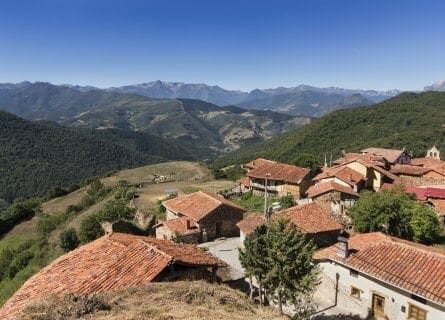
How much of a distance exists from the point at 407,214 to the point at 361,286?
10983 millimetres

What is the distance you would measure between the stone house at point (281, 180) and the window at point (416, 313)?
90.4ft

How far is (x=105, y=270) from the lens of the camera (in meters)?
15.9

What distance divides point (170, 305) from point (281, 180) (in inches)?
1491

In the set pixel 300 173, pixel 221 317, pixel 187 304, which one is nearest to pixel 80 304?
pixel 187 304

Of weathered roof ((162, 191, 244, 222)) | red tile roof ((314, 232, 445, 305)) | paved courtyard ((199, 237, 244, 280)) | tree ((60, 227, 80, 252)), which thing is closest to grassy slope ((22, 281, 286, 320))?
red tile roof ((314, 232, 445, 305))

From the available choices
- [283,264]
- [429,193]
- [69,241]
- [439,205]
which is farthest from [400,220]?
[69,241]

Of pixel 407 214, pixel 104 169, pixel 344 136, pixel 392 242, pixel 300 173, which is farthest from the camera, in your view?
pixel 104 169

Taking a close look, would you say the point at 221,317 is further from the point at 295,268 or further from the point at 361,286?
the point at 361,286

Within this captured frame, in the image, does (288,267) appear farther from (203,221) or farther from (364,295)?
(203,221)

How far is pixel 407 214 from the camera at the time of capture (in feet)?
100

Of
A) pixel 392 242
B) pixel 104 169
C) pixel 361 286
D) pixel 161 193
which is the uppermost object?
pixel 392 242

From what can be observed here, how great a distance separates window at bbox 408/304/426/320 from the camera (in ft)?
62.7

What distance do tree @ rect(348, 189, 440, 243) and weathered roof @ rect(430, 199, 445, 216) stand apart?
6.69 meters

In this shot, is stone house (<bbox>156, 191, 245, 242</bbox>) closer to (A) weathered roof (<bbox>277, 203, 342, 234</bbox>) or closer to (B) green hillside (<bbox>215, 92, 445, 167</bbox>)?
(A) weathered roof (<bbox>277, 203, 342, 234</bbox>)
